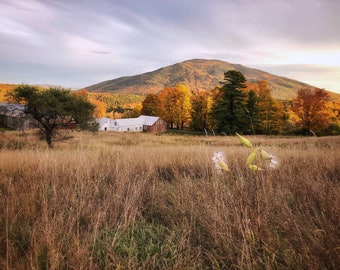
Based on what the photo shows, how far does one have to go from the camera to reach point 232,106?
32.8m

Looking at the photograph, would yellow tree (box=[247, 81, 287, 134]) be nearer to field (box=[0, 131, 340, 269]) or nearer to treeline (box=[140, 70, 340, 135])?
treeline (box=[140, 70, 340, 135])

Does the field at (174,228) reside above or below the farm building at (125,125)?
above

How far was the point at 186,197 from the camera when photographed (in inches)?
130

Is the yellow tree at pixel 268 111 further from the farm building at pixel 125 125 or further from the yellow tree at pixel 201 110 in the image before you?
the farm building at pixel 125 125

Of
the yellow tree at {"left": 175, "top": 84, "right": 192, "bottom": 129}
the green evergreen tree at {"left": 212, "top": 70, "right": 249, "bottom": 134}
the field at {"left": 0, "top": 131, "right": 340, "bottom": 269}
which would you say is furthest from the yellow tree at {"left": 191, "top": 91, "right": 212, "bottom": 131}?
the field at {"left": 0, "top": 131, "right": 340, "bottom": 269}

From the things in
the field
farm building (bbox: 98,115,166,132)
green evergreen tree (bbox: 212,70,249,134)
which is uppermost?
green evergreen tree (bbox: 212,70,249,134)

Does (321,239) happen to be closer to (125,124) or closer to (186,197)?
(186,197)

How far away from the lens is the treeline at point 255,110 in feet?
107

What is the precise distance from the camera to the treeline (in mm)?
32562

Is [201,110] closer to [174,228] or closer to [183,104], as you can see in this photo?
[183,104]

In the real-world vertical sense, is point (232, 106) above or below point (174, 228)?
above

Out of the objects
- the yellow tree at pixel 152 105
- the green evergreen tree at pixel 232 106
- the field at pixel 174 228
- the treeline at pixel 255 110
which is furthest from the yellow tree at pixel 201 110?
the field at pixel 174 228

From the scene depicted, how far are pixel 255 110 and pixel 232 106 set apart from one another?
480 cm

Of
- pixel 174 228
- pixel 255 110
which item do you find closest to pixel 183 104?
pixel 255 110
